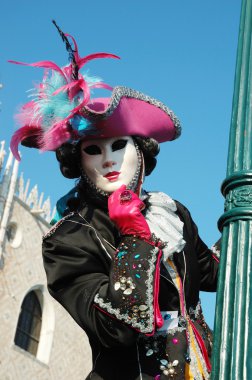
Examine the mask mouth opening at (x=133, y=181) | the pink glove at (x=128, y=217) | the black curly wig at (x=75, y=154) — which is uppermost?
the black curly wig at (x=75, y=154)

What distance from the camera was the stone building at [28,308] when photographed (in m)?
11.9

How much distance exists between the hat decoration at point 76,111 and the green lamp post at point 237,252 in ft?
2.37

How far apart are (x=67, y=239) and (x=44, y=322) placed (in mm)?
11362

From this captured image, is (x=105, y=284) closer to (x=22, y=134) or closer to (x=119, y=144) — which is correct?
(x=119, y=144)

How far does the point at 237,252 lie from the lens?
1458 millimetres

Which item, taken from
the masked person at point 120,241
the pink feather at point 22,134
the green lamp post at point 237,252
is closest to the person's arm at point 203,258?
the masked person at point 120,241

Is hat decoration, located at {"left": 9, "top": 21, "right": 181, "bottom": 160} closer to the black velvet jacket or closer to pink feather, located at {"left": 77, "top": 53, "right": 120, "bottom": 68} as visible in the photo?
pink feather, located at {"left": 77, "top": 53, "right": 120, "bottom": 68}

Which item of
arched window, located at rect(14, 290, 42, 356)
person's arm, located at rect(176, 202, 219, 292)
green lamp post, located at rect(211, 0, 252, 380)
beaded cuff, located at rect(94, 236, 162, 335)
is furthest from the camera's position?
arched window, located at rect(14, 290, 42, 356)

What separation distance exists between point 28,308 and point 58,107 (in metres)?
11.0

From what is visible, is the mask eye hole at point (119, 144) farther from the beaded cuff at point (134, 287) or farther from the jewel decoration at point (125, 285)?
the jewel decoration at point (125, 285)

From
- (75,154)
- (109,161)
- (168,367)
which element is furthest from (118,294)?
(75,154)

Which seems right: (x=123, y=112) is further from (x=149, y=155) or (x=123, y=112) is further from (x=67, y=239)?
(x=67, y=239)

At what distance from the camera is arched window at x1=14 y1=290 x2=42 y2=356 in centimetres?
1226

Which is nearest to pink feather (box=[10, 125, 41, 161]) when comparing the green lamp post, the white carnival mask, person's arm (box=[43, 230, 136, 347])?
the white carnival mask
